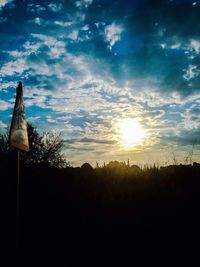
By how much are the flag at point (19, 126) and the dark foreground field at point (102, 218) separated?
2.92m

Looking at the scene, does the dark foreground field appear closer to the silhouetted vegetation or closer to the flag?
the silhouetted vegetation

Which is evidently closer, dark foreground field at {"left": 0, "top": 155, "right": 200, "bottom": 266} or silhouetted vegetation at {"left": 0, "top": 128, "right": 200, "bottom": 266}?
dark foreground field at {"left": 0, "top": 155, "right": 200, "bottom": 266}

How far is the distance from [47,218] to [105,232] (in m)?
1.87

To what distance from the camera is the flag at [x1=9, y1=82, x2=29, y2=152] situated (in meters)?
4.76

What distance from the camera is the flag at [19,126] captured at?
476 cm

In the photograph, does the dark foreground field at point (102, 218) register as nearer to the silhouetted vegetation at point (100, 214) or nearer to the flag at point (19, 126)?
the silhouetted vegetation at point (100, 214)

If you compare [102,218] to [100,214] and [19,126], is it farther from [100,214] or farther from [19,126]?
[19,126]

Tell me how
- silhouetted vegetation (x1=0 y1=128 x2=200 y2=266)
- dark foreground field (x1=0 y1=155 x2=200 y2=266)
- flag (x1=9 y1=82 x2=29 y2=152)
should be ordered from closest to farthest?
1. flag (x1=9 y1=82 x2=29 y2=152)
2. dark foreground field (x1=0 y1=155 x2=200 y2=266)
3. silhouetted vegetation (x1=0 y1=128 x2=200 y2=266)

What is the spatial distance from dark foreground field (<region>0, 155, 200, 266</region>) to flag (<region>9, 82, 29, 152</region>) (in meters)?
2.92

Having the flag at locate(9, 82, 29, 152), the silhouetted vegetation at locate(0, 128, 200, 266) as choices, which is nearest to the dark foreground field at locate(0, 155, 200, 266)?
the silhouetted vegetation at locate(0, 128, 200, 266)

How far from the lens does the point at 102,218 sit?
774 centimetres

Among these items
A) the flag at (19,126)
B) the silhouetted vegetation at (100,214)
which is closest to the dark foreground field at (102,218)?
the silhouetted vegetation at (100,214)

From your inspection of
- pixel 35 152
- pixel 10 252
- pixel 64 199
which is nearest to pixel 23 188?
pixel 64 199

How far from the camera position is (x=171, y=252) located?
638 cm
